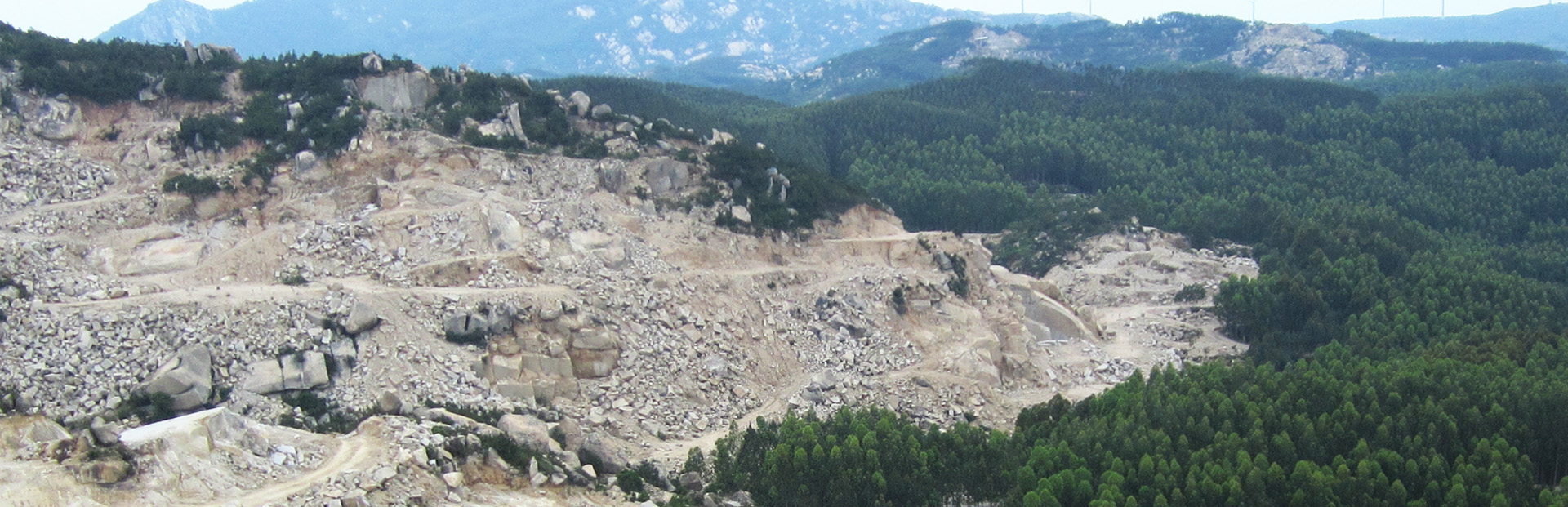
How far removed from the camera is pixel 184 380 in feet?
115

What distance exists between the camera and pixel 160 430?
2995cm

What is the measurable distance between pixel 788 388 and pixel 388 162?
50.6 feet

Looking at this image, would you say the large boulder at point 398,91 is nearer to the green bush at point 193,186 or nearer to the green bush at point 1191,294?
the green bush at point 193,186

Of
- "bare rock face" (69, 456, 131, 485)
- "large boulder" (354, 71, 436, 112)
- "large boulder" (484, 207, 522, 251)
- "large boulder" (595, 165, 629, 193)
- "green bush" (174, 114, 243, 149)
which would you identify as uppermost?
"large boulder" (354, 71, 436, 112)

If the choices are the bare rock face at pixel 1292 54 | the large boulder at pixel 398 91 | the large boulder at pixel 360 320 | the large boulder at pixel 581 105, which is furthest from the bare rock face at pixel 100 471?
the bare rock face at pixel 1292 54

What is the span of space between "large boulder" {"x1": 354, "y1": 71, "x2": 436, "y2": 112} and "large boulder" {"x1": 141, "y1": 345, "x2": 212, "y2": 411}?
16.2 meters

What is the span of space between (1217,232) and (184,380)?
173 feet

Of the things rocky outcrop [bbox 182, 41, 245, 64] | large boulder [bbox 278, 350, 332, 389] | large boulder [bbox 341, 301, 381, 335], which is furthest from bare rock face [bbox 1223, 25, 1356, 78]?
large boulder [bbox 278, 350, 332, 389]

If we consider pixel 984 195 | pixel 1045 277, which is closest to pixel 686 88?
pixel 984 195

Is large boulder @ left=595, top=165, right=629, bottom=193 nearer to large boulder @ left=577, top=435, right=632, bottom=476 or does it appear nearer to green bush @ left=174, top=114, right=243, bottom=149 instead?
green bush @ left=174, top=114, right=243, bottom=149

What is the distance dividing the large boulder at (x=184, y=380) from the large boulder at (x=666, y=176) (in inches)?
679

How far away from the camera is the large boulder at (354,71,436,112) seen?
50.0 metres

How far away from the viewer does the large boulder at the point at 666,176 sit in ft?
161

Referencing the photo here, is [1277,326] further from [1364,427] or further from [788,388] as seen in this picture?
[788,388]
